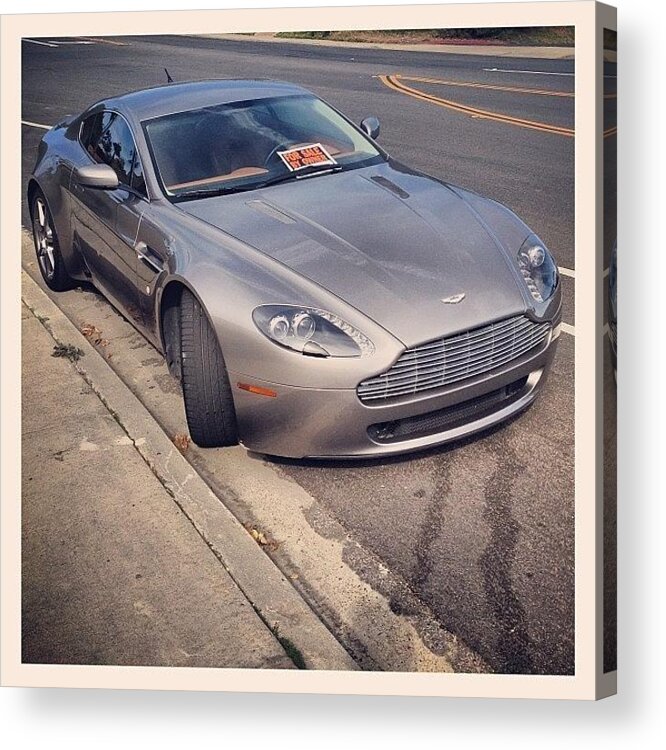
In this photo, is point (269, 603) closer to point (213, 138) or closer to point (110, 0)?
point (213, 138)

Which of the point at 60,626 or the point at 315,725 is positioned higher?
the point at 60,626

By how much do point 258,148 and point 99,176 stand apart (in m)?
0.65

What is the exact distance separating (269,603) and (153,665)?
58 centimetres

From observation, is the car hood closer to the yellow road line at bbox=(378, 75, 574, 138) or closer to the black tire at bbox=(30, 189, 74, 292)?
the yellow road line at bbox=(378, 75, 574, 138)

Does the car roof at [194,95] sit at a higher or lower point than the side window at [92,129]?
higher

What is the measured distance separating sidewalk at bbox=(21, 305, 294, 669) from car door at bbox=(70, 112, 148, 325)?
1.20 feet

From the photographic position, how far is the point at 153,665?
5008 millimetres

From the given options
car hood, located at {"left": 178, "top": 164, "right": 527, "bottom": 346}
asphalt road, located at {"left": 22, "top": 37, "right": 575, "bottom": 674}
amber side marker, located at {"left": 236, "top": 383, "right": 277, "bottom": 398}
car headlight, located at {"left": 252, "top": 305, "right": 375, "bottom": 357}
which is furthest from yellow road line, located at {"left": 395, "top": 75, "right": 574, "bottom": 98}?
amber side marker, located at {"left": 236, "top": 383, "right": 277, "bottom": 398}

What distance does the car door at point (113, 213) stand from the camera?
5.12 meters

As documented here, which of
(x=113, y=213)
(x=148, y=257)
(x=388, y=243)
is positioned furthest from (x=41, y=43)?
(x=388, y=243)

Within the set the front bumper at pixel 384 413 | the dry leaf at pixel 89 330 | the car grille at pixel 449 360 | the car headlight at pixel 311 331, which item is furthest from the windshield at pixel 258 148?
the car grille at pixel 449 360

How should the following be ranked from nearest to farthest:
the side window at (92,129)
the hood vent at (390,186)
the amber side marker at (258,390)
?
the amber side marker at (258,390), the hood vent at (390,186), the side window at (92,129)

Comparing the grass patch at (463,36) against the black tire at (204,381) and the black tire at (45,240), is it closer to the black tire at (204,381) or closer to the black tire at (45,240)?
the black tire at (204,381)

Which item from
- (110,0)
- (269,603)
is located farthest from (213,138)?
(269,603)
